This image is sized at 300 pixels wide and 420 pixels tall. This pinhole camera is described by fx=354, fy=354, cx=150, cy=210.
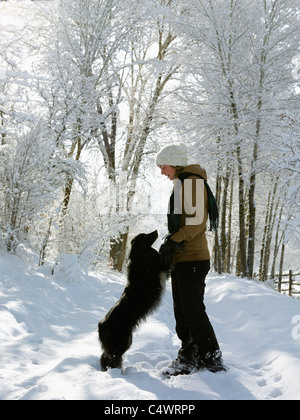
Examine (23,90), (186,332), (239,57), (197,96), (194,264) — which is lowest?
(186,332)

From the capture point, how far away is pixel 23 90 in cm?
792

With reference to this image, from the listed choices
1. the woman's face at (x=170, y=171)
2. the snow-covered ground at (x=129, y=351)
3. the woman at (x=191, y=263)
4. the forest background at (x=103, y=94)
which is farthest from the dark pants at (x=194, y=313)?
the forest background at (x=103, y=94)

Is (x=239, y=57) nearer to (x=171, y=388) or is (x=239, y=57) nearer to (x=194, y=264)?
(x=194, y=264)

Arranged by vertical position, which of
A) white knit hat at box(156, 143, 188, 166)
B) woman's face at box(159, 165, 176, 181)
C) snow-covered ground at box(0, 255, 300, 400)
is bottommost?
snow-covered ground at box(0, 255, 300, 400)

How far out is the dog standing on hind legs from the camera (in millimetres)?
2812

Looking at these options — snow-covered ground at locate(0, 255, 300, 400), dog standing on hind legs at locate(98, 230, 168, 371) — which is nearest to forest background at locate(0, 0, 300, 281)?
snow-covered ground at locate(0, 255, 300, 400)

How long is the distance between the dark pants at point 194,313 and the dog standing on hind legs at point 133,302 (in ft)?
0.68

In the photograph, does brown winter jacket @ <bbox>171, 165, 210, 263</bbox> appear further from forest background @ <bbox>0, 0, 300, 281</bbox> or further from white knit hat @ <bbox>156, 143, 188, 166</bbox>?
forest background @ <bbox>0, 0, 300, 281</bbox>

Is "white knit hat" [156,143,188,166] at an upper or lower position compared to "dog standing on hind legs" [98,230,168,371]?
upper

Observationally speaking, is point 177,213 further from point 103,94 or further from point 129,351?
point 103,94

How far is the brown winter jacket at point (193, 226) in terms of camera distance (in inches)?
111

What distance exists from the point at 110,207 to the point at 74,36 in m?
5.53

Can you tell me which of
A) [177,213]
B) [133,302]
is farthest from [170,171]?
[133,302]
